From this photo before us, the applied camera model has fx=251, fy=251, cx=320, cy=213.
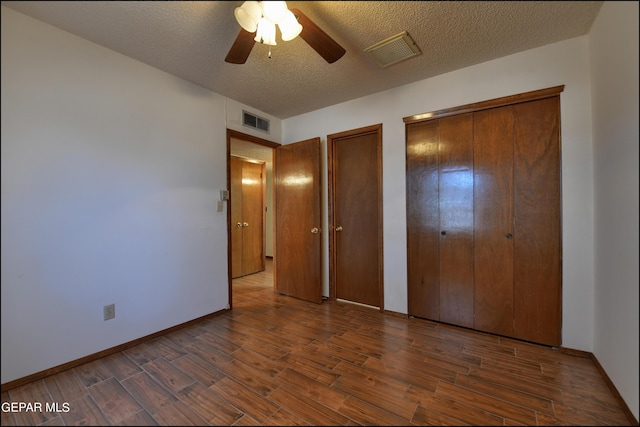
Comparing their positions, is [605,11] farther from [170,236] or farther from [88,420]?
[88,420]

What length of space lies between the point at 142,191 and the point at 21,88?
3.18 feet

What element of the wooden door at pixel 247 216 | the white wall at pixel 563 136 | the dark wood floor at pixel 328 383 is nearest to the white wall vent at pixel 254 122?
the wooden door at pixel 247 216

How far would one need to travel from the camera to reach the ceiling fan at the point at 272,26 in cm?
149

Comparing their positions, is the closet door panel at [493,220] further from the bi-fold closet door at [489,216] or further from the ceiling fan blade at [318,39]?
the ceiling fan blade at [318,39]

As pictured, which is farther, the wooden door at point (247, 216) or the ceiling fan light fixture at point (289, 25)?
the wooden door at point (247, 216)

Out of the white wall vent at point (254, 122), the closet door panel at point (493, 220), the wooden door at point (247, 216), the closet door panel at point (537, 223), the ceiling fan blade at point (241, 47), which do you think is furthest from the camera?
the wooden door at point (247, 216)

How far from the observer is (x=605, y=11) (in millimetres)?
1673

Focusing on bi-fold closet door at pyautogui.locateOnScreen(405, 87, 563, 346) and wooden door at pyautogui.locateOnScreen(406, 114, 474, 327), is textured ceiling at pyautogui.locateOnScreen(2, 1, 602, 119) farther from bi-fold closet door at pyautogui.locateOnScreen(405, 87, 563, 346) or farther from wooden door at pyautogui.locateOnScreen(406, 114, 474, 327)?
wooden door at pyautogui.locateOnScreen(406, 114, 474, 327)

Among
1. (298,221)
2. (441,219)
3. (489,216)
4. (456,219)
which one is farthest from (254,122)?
(489,216)

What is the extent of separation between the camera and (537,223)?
7.13ft

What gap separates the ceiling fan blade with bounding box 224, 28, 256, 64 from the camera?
5.52ft

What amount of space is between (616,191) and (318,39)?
2181mm

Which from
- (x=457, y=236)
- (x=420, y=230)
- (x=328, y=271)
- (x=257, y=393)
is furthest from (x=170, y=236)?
(x=457, y=236)

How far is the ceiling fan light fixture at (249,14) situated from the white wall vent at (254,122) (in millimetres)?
1721
